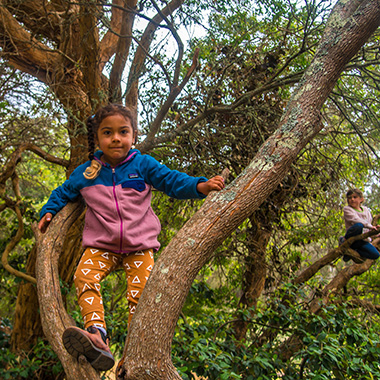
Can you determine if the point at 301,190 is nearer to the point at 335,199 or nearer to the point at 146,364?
the point at 335,199

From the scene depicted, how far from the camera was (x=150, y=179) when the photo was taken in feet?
8.00

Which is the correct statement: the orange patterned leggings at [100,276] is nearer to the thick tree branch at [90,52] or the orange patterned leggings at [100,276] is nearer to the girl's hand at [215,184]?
the girl's hand at [215,184]

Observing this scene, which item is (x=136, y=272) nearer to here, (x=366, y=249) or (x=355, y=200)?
(x=366, y=249)

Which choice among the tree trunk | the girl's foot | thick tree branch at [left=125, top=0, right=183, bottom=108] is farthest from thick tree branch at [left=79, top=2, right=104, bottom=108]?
the girl's foot

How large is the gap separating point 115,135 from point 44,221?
71 cm

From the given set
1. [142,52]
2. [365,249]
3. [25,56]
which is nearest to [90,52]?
[142,52]

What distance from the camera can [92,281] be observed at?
2072mm

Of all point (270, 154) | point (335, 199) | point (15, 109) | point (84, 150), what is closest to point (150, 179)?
point (270, 154)

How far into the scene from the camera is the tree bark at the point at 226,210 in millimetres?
1396

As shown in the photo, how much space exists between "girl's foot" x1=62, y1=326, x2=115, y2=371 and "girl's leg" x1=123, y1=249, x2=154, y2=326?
0.40 m

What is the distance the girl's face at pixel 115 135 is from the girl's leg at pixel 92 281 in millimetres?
641

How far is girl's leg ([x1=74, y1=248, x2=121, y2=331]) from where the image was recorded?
1941mm

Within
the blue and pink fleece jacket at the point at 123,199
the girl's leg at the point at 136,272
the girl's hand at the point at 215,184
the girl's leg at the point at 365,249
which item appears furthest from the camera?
the girl's leg at the point at 365,249

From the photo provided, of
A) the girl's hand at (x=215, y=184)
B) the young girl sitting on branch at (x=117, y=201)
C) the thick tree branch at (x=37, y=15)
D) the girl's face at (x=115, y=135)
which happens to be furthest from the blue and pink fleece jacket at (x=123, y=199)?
the thick tree branch at (x=37, y=15)
